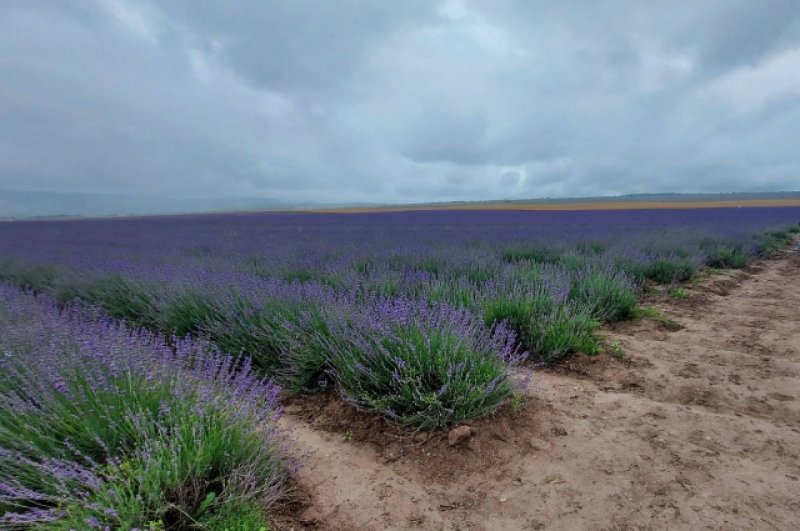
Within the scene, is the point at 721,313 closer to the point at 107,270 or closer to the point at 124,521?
the point at 124,521

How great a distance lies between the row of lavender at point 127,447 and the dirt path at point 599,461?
433 mm

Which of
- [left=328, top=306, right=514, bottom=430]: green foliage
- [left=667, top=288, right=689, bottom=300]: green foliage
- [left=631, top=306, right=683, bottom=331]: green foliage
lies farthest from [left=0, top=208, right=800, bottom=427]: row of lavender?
[left=667, top=288, right=689, bottom=300]: green foliage

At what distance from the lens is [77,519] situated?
4.49 ft

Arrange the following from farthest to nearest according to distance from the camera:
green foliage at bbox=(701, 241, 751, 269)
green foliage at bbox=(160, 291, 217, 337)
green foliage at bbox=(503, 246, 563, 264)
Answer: green foliage at bbox=(701, 241, 751, 269) → green foliage at bbox=(503, 246, 563, 264) → green foliage at bbox=(160, 291, 217, 337)

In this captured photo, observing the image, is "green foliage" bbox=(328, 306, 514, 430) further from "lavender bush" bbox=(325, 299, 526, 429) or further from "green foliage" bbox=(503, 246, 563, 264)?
"green foliage" bbox=(503, 246, 563, 264)

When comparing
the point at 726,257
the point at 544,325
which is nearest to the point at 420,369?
the point at 544,325

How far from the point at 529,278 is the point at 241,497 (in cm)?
407

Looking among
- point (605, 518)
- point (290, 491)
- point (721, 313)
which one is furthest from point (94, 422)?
point (721, 313)

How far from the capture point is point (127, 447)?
1.63m

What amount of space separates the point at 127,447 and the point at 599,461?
2329 mm

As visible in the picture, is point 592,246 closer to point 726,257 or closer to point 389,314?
point 726,257

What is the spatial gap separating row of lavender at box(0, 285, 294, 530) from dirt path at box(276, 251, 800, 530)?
0.43 meters

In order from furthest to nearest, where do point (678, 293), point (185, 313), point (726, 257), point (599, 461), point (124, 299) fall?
point (726, 257) → point (678, 293) → point (124, 299) → point (185, 313) → point (599, 461)

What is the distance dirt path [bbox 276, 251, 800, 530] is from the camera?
5.80 feet
